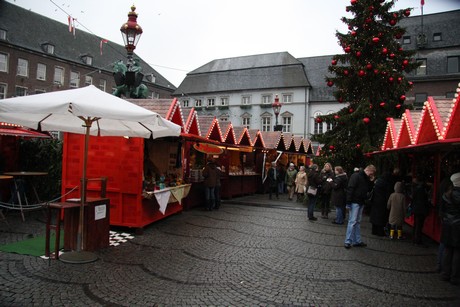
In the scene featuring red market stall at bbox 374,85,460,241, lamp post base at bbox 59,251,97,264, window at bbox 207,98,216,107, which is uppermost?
window at bbox 207,98,216,107

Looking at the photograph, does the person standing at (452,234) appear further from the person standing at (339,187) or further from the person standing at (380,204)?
the person standing at (339,187)

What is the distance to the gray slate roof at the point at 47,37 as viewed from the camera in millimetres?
34594

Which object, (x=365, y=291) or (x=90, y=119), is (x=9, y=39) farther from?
(x=365, y=291)

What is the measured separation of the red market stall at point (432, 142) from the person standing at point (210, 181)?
18.4 ft

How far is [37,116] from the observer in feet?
20.5

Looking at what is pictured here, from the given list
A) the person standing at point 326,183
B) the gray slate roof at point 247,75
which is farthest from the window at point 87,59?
the person standing at point 326,183

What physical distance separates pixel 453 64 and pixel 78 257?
125 feet

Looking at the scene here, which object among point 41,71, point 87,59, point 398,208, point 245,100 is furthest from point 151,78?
point 398,208

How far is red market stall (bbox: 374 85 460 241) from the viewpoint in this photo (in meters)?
5.48

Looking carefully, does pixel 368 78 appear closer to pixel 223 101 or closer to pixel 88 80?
pixel 223 101

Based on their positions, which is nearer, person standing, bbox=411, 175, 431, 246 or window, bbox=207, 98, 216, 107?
person standing, bbox=411, 175, 431, 246

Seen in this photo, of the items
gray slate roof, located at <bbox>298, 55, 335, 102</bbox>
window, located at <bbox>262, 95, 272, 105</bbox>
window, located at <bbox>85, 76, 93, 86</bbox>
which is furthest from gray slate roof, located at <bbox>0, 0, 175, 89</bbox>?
gray slate roof, located at <bbox>298, 55, 335, 102</bbox>

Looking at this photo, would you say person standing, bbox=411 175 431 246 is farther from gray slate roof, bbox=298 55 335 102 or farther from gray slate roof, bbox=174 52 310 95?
gray slate roof, bbox=174 52 310 95

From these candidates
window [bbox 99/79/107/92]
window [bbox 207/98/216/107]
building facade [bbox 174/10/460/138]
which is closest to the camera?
building facade [bbox 174/10/460/138]
